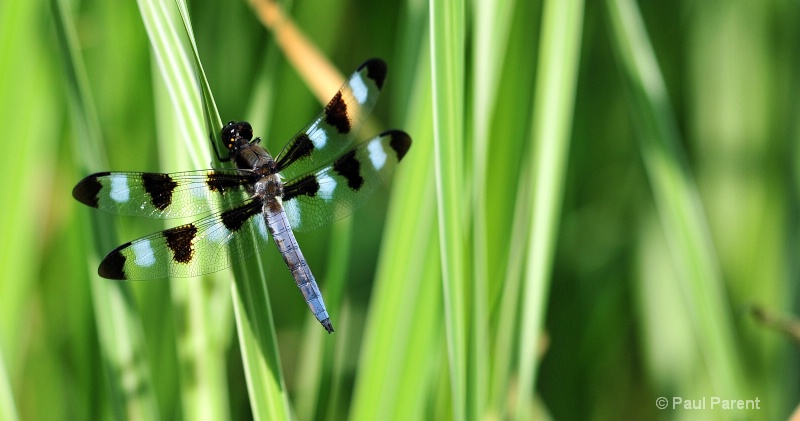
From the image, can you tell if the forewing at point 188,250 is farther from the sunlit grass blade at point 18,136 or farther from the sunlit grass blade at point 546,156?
the sunlit grass blade at point 546,156

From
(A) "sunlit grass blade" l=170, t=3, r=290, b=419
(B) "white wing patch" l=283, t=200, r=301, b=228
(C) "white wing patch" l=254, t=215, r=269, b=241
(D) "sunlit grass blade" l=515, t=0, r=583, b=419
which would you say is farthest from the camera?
(B) "white wing patch" l=283, t=200, r=301, b=228

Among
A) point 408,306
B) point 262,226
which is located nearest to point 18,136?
point 262,226

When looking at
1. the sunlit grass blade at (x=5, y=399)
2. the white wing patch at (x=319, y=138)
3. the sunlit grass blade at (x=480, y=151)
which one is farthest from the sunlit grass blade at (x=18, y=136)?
the sunlit grass blade at (x=480, y=151)

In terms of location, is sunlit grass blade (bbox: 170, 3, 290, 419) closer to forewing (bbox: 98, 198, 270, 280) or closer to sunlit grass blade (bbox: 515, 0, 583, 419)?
forewing (bbox: 98, 198, 270, 280)

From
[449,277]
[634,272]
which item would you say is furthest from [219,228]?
[634,272]

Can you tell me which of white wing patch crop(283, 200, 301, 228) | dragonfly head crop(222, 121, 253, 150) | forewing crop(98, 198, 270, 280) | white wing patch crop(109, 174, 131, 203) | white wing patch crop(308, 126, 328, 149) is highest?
dragonfly head crop(222, 121, 253, 150)

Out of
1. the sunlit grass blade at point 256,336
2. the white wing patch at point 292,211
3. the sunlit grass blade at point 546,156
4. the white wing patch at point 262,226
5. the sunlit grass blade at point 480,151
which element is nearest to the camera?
the sunlit grass blade at point 256,336

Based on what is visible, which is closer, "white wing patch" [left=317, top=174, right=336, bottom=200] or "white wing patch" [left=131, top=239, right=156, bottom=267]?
"white wing patch" [left=131, top=239, right=156, bottom=267]

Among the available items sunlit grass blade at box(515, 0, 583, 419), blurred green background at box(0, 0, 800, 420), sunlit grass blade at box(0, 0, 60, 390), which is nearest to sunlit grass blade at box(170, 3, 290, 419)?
blurred green background at box(0, 0, 800, 420)
